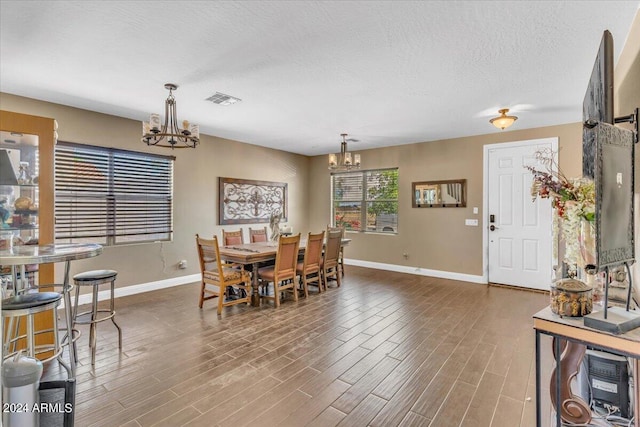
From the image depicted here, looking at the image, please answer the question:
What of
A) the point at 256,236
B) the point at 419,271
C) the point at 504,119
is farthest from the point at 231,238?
the point at 504,119

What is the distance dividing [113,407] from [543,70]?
4397 mm

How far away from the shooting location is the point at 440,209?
5.90 meters

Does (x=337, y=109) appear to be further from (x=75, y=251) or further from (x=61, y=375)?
(x=61, y=375)

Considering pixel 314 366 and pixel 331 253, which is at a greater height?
pixel 331 253

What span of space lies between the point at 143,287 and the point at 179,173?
188 cm

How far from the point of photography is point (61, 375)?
245cm

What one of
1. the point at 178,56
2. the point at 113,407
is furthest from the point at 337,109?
the point at 113,407

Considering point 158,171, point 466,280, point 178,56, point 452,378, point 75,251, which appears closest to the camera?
point 75,251

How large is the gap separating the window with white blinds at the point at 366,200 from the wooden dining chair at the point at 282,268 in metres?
2.87

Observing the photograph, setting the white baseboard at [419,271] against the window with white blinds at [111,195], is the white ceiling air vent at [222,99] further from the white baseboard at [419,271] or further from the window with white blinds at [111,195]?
the white baseboard at [419,271]

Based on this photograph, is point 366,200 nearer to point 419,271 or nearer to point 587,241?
point 419,271

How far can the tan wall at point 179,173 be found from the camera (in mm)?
4133

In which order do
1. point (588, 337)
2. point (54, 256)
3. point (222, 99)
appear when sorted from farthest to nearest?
point (222, 99), point (54, 256), point (588, 337)

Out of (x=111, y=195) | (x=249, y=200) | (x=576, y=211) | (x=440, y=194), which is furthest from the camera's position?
(x=249, y=200)
